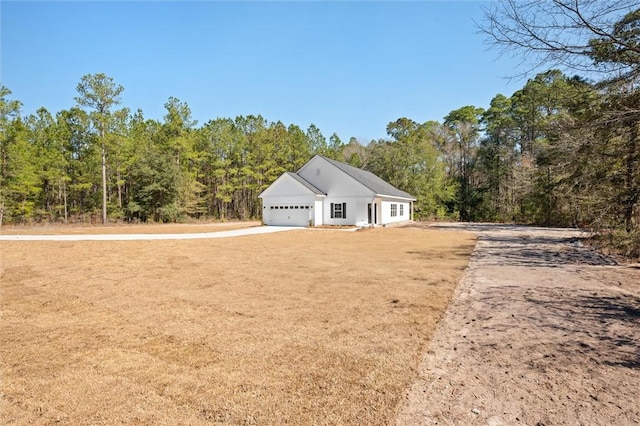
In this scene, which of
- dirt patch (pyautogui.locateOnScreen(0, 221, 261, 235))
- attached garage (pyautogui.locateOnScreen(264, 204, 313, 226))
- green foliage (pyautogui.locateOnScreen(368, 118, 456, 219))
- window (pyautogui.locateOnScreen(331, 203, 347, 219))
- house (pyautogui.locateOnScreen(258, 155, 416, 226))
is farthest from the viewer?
green foliage (pyautogui.locateOnScreen(368, 118, 456, 219))

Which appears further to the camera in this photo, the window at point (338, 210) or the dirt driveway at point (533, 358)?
the window at point (338, 210)

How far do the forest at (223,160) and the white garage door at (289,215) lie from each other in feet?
39.5

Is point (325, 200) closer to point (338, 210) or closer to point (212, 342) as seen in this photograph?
point (338, 210)

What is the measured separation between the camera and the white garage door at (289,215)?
24.8 m

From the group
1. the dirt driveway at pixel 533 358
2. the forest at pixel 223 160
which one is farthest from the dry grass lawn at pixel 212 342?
the forest at pixel 223 160

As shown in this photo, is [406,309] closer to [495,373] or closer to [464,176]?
[495,373]

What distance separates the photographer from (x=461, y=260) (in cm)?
997

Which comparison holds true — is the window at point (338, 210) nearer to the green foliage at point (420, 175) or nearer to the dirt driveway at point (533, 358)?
the green foliage at point (420, 175)

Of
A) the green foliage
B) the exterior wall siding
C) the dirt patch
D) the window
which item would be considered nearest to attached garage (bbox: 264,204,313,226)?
the window

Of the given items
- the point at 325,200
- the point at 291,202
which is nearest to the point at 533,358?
the point at 291,202

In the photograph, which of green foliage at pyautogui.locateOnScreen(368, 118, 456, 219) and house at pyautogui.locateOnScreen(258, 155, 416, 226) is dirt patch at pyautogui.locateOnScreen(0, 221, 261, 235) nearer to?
house at pyautogui.locateOnScreen(258, 155, 416, 226)

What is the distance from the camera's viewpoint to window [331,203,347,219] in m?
25.1

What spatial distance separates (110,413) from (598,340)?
5171 mm

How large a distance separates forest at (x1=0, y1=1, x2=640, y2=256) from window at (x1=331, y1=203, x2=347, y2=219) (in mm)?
12947
